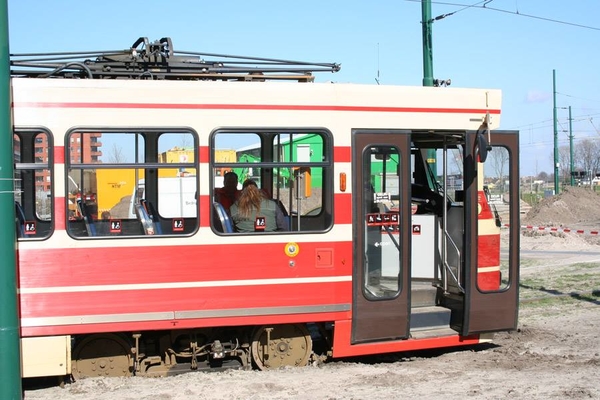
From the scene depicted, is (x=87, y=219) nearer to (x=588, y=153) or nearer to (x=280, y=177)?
(x=280, y=177)

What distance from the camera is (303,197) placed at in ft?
26.9

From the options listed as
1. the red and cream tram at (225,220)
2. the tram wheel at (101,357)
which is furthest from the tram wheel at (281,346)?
the tram wheel at (101,357)

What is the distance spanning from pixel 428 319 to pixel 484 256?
1.03m

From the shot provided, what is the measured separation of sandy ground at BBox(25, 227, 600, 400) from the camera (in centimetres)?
712

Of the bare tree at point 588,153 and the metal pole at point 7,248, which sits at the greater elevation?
the bare tree at point 588,153

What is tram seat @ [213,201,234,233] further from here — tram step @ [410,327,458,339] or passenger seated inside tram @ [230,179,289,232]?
tram step @ [410,327,458,339]

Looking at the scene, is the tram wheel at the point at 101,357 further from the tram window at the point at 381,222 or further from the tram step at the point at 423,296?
the tram step at the point at 423,296

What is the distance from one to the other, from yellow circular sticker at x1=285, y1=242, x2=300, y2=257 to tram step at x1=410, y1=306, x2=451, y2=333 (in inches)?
71.9

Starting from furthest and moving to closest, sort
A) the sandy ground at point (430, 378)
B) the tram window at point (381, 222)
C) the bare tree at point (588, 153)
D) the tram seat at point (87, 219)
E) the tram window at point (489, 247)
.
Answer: the bare tree at point (588, 153) → the tram window at point (489, 247) → the tram window at point (381, 222) → the tram seat at point (87, 219) → the sandy ground at point (430, 378)

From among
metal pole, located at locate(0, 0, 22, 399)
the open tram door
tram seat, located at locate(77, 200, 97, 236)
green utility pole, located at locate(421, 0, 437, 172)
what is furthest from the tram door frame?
green utility pole, located at locate(421, 0, 437, 172)

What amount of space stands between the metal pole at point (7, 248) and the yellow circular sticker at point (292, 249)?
9.96ft

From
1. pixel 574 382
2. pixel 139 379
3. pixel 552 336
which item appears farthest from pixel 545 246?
pixel 139 379

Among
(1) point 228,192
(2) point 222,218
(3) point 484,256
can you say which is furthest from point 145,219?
(3) point 484,256

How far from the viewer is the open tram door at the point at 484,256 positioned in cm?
866
